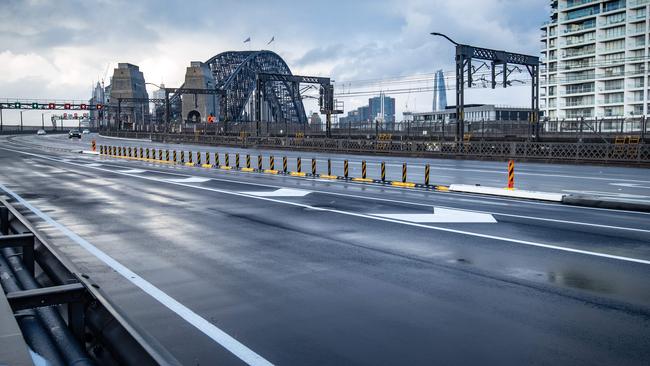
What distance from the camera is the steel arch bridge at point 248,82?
15975 centimetres

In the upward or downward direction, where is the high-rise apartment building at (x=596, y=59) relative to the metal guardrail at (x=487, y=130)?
upward

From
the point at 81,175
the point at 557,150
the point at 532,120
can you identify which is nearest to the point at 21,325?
the point at 81,175

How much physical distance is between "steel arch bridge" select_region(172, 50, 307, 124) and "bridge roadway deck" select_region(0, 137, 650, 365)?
139610 mm

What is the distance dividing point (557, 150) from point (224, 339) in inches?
1524

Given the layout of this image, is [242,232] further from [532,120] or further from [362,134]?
[362,134]

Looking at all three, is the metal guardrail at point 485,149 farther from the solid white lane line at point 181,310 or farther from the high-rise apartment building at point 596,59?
the high-rise apartment building at point 596,59

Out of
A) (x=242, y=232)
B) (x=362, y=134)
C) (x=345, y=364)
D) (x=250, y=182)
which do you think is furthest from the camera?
(x=362, y=134)

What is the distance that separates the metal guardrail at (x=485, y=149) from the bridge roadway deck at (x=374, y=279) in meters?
24.5

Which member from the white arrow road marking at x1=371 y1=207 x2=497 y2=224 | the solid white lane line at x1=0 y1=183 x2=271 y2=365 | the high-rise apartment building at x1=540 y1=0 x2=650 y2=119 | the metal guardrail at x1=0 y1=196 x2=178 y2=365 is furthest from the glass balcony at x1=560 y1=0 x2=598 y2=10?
the metal guardrail at x1=0 y1=196 x2=178 y2=365

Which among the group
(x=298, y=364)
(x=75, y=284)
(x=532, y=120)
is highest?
(x=532, y=120)

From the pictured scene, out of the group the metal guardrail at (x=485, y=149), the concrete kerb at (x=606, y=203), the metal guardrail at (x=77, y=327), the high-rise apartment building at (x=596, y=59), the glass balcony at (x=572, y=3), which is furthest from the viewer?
the glass balcony at (x=572, y=3)

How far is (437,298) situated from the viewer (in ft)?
22.3

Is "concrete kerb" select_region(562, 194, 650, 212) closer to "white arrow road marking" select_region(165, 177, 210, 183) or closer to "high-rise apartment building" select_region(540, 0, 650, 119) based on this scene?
"white arrow road marking" select_region(165, 177, 210, 183)

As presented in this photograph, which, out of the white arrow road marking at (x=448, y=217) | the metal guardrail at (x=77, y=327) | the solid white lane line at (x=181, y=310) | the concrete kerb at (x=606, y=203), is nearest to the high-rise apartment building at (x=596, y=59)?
the concrete kerb at (x=606, y=203)
